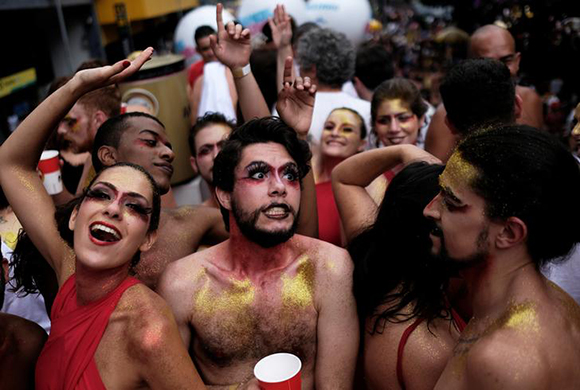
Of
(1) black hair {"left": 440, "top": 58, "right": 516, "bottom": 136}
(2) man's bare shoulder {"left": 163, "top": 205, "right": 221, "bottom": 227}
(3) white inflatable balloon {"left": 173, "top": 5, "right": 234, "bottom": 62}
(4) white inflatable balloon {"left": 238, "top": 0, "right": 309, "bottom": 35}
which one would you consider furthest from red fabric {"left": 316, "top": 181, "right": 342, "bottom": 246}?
(3) white inflatable balloon {"left": 173, "top": 5, "right": 234, "bottom": 62}

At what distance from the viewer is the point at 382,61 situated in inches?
205

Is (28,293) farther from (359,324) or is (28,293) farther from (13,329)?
(359,324)

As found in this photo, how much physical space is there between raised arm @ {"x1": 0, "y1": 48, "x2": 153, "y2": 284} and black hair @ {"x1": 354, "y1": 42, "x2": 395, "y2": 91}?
3.33 meters

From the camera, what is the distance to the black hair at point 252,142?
218 centimetres

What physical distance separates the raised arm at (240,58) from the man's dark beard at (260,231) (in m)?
0.99

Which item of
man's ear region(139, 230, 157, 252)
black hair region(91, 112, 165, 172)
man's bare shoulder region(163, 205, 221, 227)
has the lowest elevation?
man's bare shoulder region(163, 205, 221, 227)

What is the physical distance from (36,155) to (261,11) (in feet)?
16.9

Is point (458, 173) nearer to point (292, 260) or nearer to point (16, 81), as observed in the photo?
point (292, 260)

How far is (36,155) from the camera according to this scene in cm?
227

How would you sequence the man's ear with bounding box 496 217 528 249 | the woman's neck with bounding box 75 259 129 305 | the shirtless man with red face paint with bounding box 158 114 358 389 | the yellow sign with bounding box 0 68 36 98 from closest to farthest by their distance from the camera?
1. the man's ear with bounding box 496 217 528 249
2. the woman's neck with bounding box 75 259 129 305
3. the shirtless man with red face paint with bounding box 158 114 358 389
4. the yellow sign with bounding box 0 68 36 98

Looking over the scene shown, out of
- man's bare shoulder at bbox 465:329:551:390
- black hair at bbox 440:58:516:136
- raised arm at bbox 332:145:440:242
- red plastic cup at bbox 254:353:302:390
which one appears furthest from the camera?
black hair at bbox 440:58:516:136

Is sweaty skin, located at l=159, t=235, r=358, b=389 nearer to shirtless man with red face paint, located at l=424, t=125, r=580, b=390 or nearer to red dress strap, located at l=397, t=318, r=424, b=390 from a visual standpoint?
red dress strap, located at l=397, t=318, r=424, b=390

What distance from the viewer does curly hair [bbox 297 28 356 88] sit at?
13.3 feet

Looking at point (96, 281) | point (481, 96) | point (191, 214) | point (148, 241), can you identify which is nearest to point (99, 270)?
point (96, 281)
